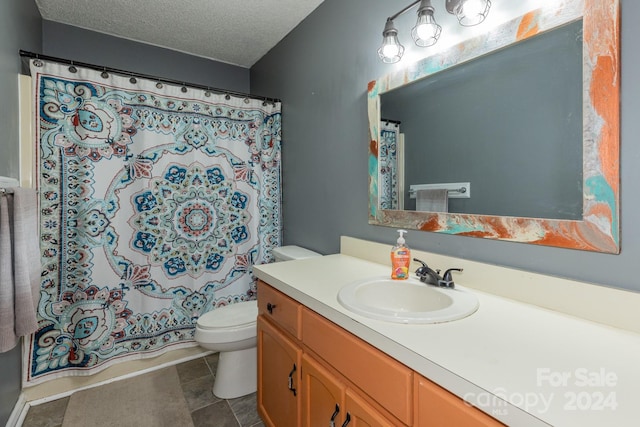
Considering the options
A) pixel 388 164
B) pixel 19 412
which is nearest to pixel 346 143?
pixel 388 164

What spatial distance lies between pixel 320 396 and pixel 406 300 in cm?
48

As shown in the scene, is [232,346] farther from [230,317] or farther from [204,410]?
[204,410]

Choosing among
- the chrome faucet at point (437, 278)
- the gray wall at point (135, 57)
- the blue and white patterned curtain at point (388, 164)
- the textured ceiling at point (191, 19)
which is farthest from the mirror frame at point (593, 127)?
the gray wall at point (135, 57)

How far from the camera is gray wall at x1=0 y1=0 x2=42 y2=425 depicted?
1415 millimetres

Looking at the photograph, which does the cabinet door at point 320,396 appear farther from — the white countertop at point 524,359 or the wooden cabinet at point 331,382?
the white countertop at point 524,359

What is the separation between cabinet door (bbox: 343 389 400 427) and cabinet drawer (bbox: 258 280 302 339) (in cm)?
32

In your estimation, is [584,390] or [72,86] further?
[72,86]

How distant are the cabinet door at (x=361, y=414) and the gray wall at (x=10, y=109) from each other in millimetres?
1618

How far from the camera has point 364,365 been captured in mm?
878

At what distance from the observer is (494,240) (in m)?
1.14

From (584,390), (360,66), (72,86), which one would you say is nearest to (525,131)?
(584,390)

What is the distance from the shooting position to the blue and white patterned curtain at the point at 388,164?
5.08 feet

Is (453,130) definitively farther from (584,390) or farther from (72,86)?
(72,86)

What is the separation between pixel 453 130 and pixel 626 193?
0.61 meters
